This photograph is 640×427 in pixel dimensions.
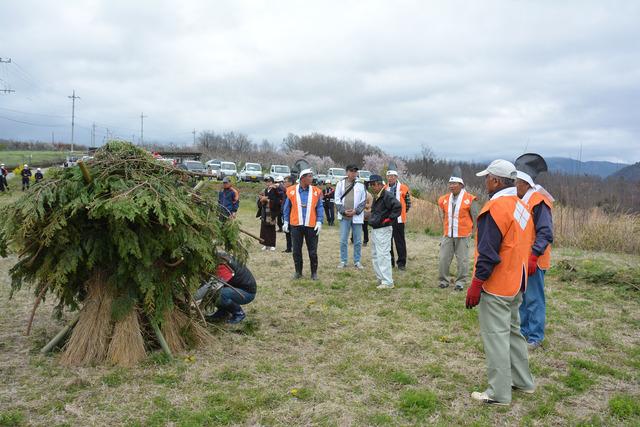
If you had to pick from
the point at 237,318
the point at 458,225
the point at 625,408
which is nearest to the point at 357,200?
the point at 458,225

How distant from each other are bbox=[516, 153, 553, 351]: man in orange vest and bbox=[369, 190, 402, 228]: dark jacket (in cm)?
280

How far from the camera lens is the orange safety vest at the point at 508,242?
399 centimetres

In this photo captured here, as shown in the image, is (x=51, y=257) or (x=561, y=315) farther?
(x=561, y=315)

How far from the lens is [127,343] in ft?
16.1

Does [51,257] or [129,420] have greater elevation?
[51,257]

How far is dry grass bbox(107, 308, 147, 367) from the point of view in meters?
4.85

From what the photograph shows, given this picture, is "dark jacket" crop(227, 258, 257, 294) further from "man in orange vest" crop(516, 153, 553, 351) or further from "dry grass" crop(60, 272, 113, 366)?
"man in orange vest" crop(516, 153, 553, 351)

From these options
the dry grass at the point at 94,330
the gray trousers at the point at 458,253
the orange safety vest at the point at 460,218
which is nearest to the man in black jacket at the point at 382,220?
the orange safety vest at the point at 460,218

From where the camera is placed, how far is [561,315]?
23.5 ft

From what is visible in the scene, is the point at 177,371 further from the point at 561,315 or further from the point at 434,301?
the point at 561,315

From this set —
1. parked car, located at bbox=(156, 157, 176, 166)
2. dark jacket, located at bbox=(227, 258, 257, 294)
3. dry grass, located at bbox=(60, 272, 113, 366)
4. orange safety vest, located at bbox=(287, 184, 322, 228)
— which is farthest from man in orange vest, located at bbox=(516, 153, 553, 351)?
dry grass, located at bbox=(60, 272, 113, 366)

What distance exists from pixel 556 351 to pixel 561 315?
1.72 meters

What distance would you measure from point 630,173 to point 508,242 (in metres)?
24.6

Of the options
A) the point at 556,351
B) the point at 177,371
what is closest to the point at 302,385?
the point at 177,371
